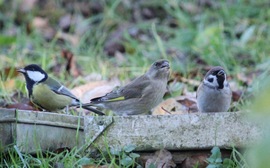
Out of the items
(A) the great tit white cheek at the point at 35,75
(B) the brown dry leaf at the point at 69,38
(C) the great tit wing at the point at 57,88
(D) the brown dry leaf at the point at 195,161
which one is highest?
(B) the brown dry leaf at the point at 69,38

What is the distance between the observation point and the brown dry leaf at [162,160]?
118 inches

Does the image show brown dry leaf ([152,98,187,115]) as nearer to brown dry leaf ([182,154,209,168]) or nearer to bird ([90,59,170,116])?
bird ([90,59,170,116])

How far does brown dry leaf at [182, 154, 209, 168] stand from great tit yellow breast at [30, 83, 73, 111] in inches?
57.4

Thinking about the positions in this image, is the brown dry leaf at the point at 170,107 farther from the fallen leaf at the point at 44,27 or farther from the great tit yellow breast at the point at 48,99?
the fallen leaf at the point at 44,27

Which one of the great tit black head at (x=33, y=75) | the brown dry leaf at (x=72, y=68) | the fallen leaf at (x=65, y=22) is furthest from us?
the fallen leaf at (x=65, y=22)

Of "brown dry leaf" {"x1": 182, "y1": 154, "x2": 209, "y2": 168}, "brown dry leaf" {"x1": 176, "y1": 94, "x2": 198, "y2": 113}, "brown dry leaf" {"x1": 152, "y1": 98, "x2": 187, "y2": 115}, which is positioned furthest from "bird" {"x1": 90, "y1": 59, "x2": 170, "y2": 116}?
"brown dry leaf" {"x1": 182, "y1": 154, "x2": 209, "y2": 168}

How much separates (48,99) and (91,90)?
0.60m

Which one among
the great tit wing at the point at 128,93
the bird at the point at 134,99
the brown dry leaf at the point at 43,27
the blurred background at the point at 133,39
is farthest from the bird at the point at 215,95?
the brown dry leaf at the point at 43,27

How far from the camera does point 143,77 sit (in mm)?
4262

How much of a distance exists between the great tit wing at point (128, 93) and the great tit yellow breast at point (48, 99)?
349mm

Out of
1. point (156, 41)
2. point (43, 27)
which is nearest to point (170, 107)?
point (156, 41)

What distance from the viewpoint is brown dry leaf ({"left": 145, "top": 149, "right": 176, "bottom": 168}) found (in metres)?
2.99

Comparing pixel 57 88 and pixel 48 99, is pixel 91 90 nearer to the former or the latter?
pixel 57 88

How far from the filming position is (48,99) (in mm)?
4289
